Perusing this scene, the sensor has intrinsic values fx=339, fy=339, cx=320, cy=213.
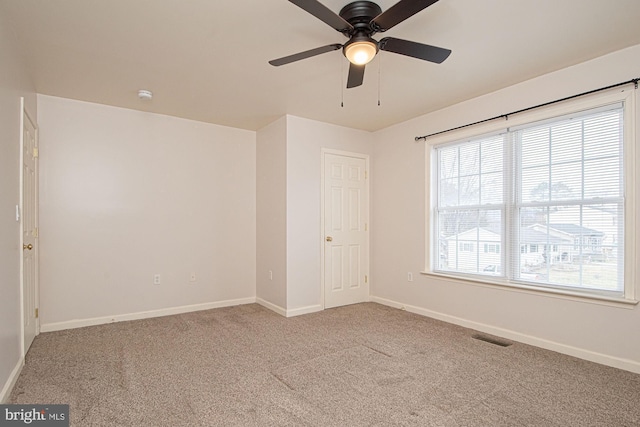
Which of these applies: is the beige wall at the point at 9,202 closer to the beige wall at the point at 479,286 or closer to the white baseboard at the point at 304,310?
the white baseboard at the point at 304,310

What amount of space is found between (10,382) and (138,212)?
2.25 metres

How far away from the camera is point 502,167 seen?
3.62 meters

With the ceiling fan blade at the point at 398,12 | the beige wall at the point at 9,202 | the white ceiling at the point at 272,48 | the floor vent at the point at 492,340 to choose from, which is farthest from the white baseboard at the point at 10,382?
the floor vent at the point at 492,340

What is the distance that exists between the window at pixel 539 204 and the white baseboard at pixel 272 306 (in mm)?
2011

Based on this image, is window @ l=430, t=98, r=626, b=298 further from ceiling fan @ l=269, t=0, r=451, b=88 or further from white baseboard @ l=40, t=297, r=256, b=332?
white baseboard @ l=40, t=297, r=256, b=332

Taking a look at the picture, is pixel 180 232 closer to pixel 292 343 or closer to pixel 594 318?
pixel 292 343

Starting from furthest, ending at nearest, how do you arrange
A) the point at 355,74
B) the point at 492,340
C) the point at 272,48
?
the point at 492,340 < the point at 272,48 < the point at 355,74

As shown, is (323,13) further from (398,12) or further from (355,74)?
(355,74)

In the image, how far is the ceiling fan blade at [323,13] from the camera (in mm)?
1719

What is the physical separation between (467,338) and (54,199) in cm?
466

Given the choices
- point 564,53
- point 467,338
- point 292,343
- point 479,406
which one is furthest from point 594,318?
point 292,343

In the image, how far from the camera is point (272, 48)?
272 centimetres

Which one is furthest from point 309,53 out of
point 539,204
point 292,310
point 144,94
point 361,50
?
point 292,310

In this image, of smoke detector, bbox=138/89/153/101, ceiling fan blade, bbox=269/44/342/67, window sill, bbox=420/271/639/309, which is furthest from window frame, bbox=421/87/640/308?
smoke detector, bbox=138/89/153/101
